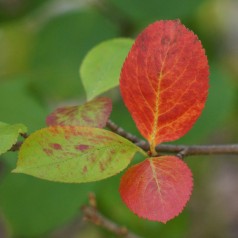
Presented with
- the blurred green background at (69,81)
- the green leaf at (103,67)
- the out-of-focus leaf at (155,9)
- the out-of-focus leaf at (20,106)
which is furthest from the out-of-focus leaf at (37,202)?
the green leaf at (103,67)

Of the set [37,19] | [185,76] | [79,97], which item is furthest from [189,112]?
[37,19]

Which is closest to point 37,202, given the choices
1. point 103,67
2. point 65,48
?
point 65,48

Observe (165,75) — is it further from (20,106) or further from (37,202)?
(37,202)

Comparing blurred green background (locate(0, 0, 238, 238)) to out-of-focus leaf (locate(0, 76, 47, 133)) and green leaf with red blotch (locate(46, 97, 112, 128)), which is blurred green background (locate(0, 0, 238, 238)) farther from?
green leaf with red blotch (locate(46, 97, 112, 128))

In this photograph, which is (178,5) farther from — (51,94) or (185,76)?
(185,76)

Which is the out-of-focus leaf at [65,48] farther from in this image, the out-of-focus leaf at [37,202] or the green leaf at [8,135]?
the green leaf at [8,135]

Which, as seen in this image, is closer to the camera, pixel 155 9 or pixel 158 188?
pixel 158 188

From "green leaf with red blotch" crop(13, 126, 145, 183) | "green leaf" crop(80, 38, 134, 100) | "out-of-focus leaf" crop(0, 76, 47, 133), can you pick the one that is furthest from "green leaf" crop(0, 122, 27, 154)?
"out-of-focus leaf" crop(0, 76, 47, 133)
